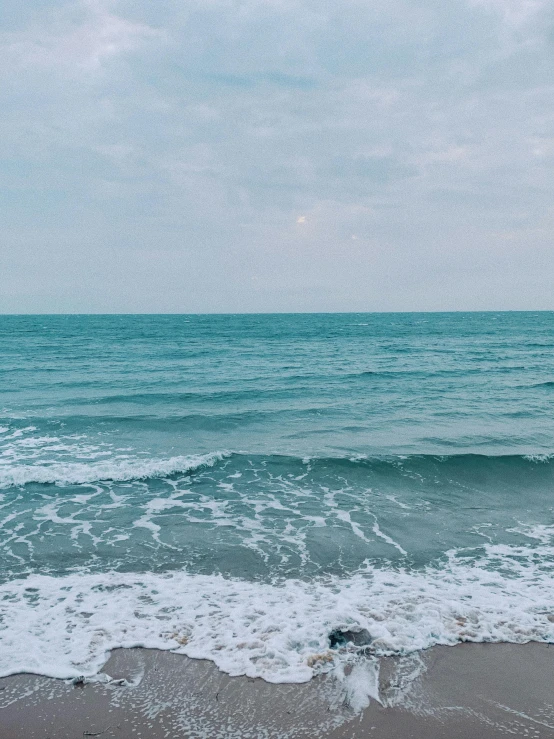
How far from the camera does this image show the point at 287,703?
6.38 meters

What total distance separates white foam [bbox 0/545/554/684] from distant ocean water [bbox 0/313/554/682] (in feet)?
0.11

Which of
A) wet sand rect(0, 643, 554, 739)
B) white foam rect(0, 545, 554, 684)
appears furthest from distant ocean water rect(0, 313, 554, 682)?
wet sand rect(0, 643, 554, 739)

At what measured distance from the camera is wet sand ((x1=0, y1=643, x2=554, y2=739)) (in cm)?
595

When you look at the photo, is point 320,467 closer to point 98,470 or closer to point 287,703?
point 98,470

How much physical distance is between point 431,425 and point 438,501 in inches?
313

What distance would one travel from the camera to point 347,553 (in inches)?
A: 420

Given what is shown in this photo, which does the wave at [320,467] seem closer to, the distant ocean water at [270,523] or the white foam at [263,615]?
the distant ocean water at [270,523]

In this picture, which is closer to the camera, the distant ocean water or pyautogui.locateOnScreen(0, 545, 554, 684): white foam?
pyautogui.locateOnScreen(0, 545, 554, 684): white foam

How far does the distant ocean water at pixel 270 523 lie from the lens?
7.87 m

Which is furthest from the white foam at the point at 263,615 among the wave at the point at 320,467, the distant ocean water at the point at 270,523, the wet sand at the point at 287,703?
the wave at the point at 320,467

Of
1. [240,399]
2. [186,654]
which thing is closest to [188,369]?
[240,399]

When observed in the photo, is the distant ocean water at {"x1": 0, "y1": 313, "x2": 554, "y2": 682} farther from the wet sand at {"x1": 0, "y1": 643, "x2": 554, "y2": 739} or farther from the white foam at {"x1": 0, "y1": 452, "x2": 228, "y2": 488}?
the wet sand at {"x1": 0, "y1": 643, "x2": 554, "y2": 739}

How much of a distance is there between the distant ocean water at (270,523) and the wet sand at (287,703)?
13.3 inches

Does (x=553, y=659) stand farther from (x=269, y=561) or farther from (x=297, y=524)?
(x=297, y=524)
